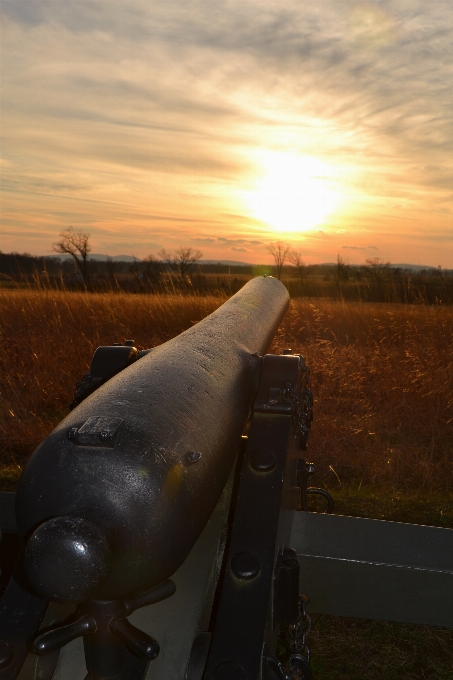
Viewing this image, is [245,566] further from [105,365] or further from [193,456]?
[105,365]

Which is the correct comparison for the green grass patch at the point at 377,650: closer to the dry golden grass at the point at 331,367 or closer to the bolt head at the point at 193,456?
the bolt head at the point at 193,456

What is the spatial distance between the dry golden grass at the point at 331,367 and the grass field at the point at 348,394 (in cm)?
1

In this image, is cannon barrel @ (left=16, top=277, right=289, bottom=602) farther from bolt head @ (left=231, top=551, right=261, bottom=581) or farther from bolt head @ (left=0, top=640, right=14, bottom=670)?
bolt head @ (left=0, top=640, right=14, bottom=670)

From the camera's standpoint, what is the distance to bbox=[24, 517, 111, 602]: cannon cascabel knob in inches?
44.4

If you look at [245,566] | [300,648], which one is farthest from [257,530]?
[300,648]

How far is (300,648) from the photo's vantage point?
177 centimetres

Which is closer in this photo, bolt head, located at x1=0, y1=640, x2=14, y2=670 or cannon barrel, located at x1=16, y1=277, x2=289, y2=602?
cannon barrel, located at x1=16, y1=277, x2=289, y2=602

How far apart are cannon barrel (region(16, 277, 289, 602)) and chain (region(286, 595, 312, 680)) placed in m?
0.55

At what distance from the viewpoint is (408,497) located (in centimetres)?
379

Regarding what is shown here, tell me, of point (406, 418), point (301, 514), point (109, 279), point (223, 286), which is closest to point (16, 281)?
point (109, 279)

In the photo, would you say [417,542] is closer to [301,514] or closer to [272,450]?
[301,514]

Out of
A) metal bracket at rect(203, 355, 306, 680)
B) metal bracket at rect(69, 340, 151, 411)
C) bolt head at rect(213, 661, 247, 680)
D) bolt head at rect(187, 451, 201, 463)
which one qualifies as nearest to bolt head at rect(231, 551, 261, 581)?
metal bracket at rect(203, 355, 306, 680)

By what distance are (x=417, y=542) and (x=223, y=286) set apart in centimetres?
762

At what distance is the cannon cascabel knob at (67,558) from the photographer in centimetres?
113
